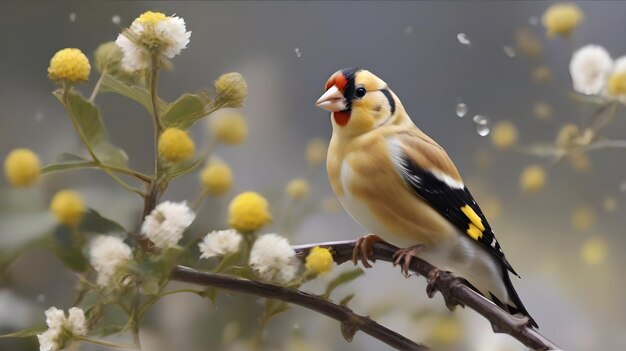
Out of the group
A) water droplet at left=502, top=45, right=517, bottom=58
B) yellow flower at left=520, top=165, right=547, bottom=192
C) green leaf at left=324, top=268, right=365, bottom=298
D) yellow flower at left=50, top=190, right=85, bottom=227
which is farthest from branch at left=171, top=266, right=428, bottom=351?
water droplet at left=502, top=45, right=517, bottom=58

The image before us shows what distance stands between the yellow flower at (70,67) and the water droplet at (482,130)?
407mm

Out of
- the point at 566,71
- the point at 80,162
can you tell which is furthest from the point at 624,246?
the point at 80,162

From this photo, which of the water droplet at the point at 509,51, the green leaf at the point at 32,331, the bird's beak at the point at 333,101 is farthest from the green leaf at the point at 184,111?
the water droplet at the point at 509,51

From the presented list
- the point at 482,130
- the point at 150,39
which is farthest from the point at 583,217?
the point at 150,39

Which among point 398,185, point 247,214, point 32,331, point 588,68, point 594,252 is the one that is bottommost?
point 32,331

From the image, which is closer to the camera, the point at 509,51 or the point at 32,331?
the point at 32,331

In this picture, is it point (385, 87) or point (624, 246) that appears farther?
point (624, 246)

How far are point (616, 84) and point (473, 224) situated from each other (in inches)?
11.1

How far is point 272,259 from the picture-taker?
2.23ft

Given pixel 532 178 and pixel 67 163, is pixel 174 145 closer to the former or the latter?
pixel 67 163

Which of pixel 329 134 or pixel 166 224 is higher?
pixel 329 134

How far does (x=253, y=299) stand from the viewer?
28.3 inches

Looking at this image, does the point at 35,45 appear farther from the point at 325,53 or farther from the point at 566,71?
the point at 566,71

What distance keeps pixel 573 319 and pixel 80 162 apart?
541 mm
